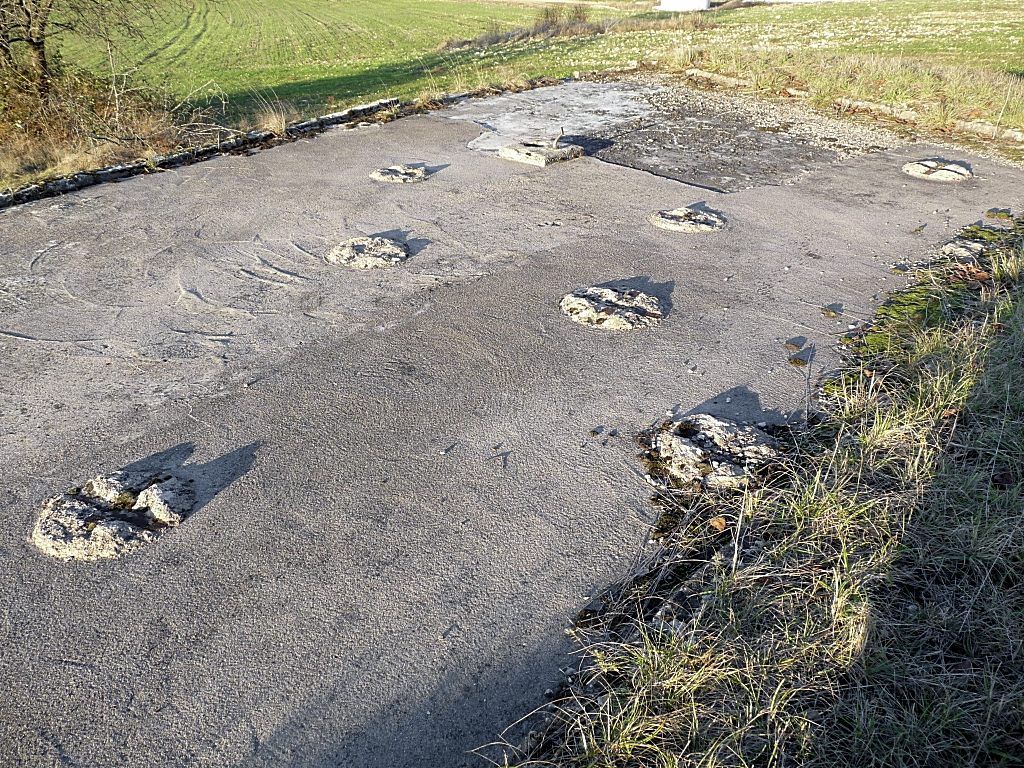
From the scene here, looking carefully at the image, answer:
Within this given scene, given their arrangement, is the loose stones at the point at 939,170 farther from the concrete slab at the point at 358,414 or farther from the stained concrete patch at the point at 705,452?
the stained concrete patch at the point at 705,452

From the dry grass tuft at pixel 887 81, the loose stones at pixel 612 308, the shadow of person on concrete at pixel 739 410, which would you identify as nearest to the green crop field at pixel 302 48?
the dry grass tuft at pixel 887 81

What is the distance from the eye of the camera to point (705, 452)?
377cm

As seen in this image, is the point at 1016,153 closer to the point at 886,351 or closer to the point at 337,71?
the point at 886,351

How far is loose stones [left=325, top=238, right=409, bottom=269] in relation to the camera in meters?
6.02

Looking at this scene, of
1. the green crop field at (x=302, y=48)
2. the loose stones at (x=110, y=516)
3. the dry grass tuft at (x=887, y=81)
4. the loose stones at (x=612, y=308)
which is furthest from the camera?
the green crop field at (x=302, y=48)

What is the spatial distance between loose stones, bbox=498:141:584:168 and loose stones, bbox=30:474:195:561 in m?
6.46

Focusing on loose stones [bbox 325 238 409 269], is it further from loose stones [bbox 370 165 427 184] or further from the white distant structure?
the white distant structure

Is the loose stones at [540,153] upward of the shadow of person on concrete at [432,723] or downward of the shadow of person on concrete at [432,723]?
upward

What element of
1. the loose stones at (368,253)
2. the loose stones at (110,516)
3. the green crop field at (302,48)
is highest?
the green crop field at (302,48)

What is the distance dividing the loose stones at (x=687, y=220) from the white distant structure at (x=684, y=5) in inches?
1404

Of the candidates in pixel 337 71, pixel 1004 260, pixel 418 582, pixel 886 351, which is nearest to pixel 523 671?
pixel 418 582

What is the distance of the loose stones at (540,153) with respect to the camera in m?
8.67

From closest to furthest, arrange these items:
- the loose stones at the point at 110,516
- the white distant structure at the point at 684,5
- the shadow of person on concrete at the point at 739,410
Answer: the loose stones at the point at 110,516 < the shadow of person on concrete at the point at 739,410 < the white distant structure at the point at 684,5

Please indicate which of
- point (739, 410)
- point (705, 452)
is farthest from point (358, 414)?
point (739, 410)
